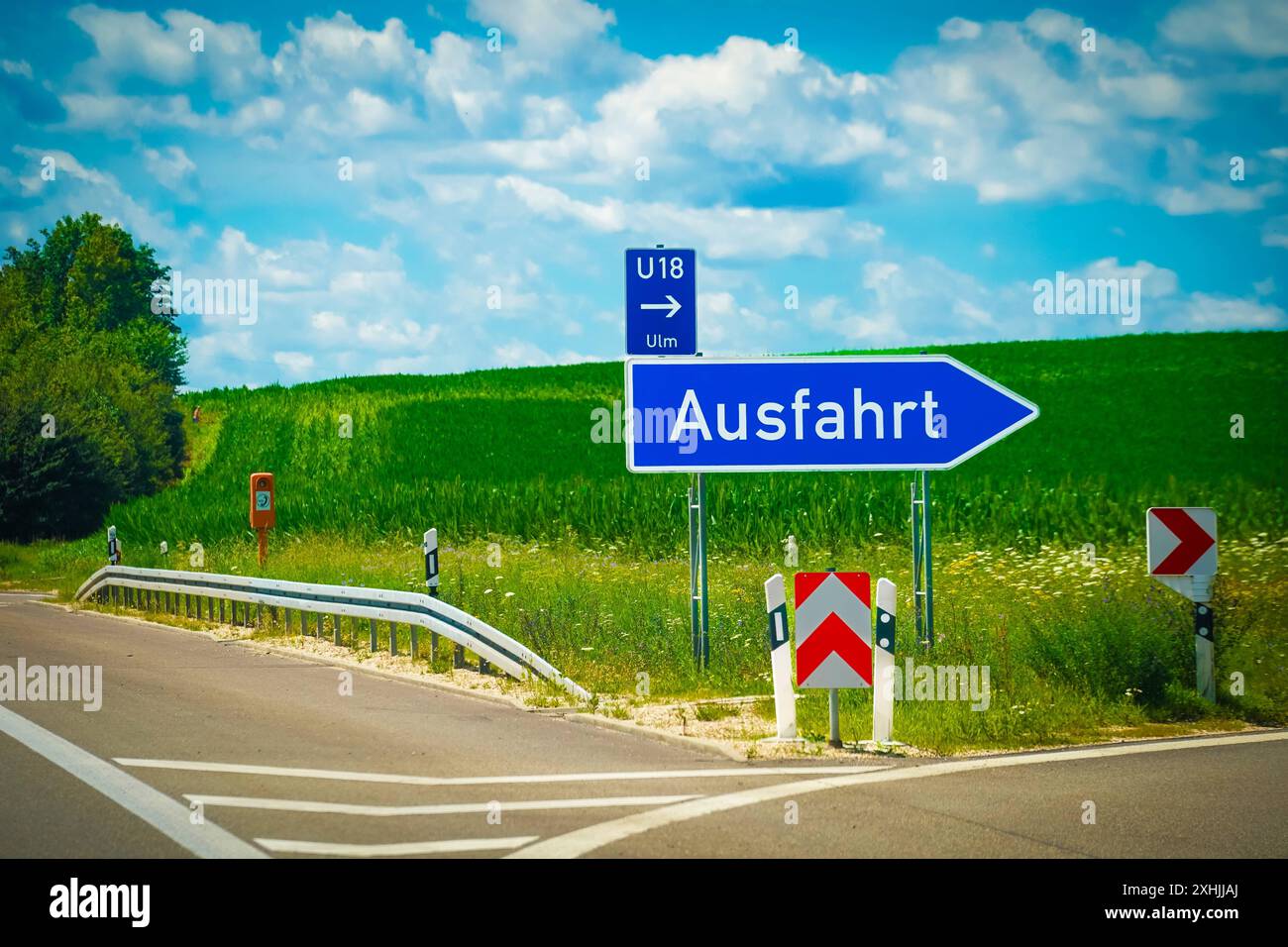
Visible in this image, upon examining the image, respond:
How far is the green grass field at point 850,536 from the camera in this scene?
41.9ft

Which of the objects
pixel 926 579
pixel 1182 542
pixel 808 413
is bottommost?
pixel 926 579

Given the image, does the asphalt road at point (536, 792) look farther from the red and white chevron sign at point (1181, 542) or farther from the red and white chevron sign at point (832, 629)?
the red and white chevron sign at point (1181, 542)

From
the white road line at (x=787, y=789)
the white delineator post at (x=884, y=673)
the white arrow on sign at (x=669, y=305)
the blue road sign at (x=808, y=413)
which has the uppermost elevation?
the white arrow on sign at (x=669, y=305)

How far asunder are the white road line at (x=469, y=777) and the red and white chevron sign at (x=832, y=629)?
93 centimetres

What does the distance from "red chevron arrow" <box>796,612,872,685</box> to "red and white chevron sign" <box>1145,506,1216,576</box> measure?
3.63 metres

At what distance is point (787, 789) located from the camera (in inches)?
348

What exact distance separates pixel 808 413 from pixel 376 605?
6.39 meters

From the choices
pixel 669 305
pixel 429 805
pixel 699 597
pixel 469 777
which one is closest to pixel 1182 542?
pixel 699 597

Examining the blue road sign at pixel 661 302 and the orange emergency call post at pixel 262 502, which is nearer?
the blue road sign at pixel 661 302

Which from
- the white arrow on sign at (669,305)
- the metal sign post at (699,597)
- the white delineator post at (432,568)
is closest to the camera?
the metal sign post at (699,597)

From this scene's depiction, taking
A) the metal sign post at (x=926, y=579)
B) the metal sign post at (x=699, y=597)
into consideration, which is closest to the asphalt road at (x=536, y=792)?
the metal sign post at (x=699, y=597)

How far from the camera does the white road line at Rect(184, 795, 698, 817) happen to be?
802cm

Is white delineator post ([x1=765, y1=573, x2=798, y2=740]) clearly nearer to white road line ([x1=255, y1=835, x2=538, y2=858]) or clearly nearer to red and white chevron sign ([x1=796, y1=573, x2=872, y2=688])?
red and white chevron sign ([x1=796, y1=573, x2=872, y2=688])

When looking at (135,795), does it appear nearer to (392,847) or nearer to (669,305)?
(392,847)
